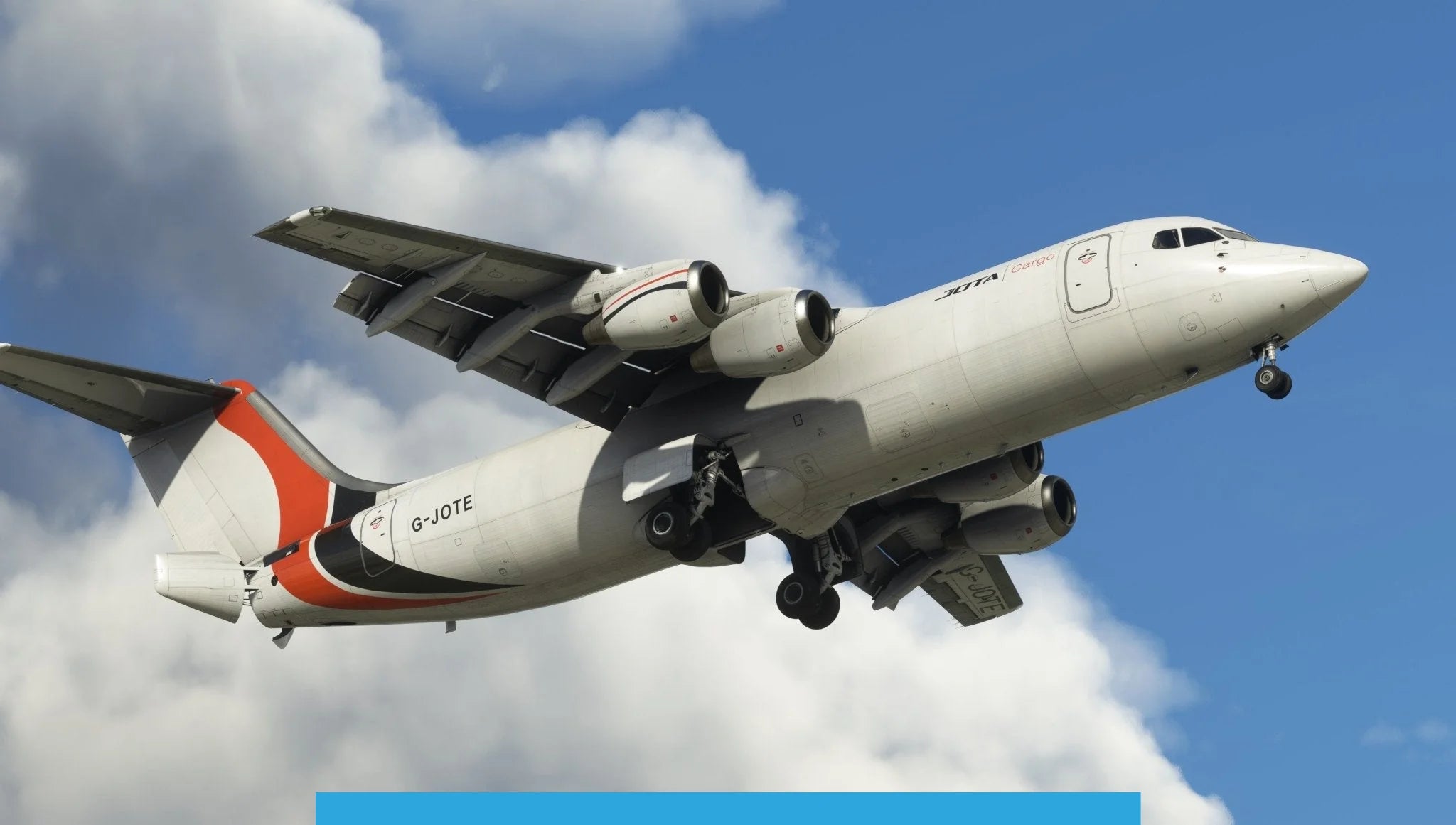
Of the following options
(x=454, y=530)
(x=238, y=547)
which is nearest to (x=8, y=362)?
(x=238, y=547)

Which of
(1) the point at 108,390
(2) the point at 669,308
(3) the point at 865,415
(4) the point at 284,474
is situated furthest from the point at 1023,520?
(1) the point at 108,390

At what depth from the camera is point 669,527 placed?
715 inches

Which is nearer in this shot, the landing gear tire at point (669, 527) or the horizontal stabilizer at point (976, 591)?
the landing gear tire at point (669, 527)

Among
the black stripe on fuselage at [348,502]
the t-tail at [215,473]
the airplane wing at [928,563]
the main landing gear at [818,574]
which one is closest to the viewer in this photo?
the black stripe on fuselage at [348,502]

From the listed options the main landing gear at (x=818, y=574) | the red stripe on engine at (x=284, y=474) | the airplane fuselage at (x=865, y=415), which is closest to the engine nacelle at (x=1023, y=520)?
the main landing gear at (x=818, y=574)

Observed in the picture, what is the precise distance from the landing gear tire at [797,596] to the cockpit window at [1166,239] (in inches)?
267

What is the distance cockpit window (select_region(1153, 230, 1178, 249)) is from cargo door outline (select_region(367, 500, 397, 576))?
9.52 m

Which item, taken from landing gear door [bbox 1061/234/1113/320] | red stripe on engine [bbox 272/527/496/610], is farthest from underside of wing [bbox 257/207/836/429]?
red stripe on engine [bbox 272/527/496/610]

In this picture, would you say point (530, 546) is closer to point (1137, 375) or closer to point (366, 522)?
point (366, 522)

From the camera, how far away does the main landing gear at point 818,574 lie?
21.3 metres

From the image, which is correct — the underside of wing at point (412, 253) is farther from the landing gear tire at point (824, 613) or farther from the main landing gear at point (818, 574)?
the landing gear tire at point (824, 613)

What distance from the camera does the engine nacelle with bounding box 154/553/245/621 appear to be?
21.2 meters

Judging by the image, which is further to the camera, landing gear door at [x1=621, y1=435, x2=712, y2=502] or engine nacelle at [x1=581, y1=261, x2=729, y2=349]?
landing gear door at [x1=621, y1=435, x2=712, y2=502]

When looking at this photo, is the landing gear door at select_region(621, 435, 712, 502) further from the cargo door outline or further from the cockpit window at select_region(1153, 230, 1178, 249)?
the cockpit window at select_region(1153, 230, 1178, 249)
